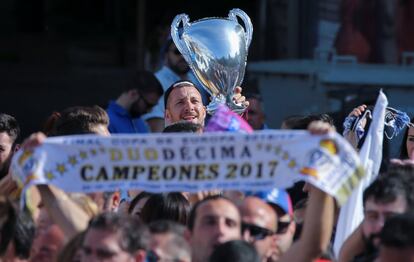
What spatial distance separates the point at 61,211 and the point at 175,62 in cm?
484

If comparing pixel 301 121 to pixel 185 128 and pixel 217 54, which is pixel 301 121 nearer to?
pixel 217 54

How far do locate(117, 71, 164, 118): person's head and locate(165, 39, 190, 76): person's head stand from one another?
0.74 feet

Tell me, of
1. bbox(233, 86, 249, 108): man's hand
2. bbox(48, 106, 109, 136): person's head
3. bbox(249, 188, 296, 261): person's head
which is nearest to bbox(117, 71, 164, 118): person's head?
bbox(233, 86, 249, 108): man's hand

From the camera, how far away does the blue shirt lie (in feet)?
34.5

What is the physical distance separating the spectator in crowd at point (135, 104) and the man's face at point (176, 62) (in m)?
0.19

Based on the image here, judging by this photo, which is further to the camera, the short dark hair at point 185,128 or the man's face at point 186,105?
the man's face at point 186,105

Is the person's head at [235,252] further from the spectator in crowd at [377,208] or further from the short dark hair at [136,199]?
the short dark hair at [136,199]

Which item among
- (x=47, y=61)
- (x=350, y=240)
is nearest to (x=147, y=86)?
(x=350, y=240)

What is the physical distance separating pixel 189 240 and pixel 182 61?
476 cm

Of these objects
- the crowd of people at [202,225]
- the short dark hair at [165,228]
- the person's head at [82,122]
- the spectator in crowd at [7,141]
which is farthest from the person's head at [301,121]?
the short dark hair at [165,228]

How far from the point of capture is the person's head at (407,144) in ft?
27.6

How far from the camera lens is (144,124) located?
10.8m

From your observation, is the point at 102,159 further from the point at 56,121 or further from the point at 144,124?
the point at 144,124

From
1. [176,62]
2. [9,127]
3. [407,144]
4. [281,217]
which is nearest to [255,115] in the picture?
[176,62]
